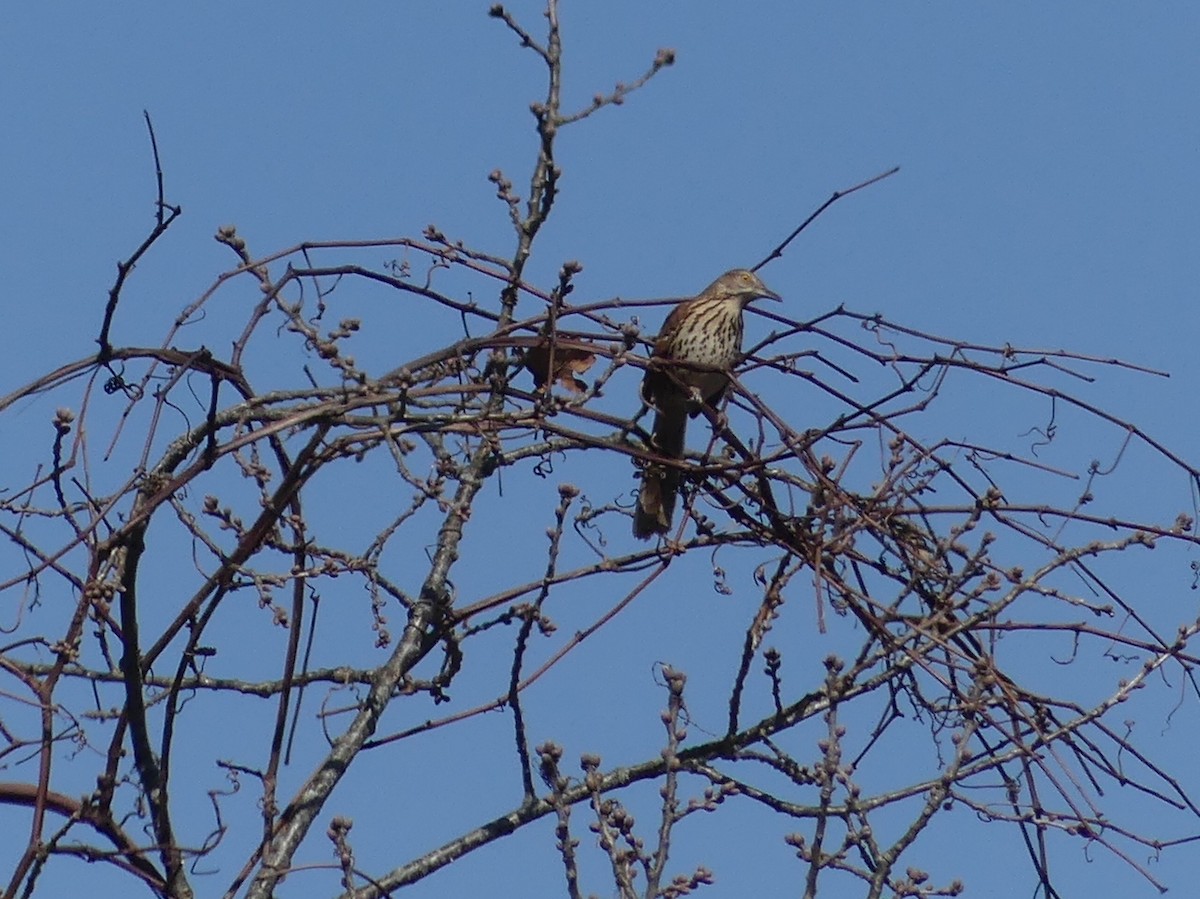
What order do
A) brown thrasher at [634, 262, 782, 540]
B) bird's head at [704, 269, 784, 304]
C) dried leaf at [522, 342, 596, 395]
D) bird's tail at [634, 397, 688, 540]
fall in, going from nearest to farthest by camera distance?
dried leaf at [522, 342, 596, 395]
bird's tail at [634, 397, 688, 540]
brown thrasher at [634, 262, 782, 540]
bird's head at [704, 269, 784, 304]

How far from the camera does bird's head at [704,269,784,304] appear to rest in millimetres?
6172

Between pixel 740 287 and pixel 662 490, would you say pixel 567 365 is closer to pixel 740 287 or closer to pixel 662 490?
pixel 662 490

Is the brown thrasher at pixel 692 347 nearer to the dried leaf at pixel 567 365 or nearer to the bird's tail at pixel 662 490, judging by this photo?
the bird's tail at pixel 662 490

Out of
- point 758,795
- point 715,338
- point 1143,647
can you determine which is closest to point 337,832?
point 758,795

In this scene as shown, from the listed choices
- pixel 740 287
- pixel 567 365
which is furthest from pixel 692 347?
pixel 567 365

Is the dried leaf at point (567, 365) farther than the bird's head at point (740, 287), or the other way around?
the bird's head at point (740, 287)

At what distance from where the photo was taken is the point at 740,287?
6.20m

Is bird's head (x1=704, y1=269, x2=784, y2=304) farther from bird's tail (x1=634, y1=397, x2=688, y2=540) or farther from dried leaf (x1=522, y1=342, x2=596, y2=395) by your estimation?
dried leaf (x1=522, y1=342, x2=596, y2=395)

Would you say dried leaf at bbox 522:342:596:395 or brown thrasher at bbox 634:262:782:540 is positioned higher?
brown thrasher at bbox 634:262:782:540

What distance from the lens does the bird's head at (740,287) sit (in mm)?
6172

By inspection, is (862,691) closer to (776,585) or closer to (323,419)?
(776,585)

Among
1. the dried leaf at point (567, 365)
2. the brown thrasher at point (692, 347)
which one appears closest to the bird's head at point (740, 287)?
the brown thrasher at point (692, 347)

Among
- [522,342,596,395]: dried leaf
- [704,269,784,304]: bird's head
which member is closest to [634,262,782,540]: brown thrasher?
[704,269,784,304]: bird's head

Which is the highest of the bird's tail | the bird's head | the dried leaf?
the bird's head
